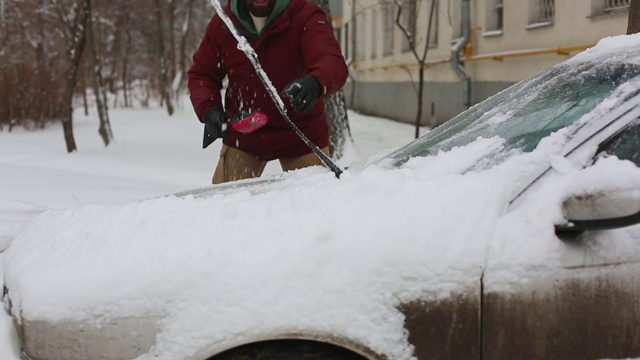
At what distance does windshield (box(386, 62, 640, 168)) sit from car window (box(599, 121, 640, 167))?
0.15 meters

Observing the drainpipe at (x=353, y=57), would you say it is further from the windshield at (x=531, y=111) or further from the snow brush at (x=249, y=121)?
the windshield at (x=531, y=111)

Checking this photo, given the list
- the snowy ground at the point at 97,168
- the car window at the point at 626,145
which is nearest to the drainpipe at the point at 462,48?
the snowy ground at the point at 97,168

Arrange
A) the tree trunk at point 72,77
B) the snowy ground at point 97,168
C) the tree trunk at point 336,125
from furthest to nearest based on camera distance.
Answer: the tree trunk at point 72,77 < the tree trunk at point 336,125 < the snowy ground at point 97,168

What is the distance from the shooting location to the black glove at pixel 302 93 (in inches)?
119

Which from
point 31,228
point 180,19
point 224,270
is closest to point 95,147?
point 31,228

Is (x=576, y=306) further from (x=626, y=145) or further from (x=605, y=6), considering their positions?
(x=605, y=6)

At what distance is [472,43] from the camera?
13312mm

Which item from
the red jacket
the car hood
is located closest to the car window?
the car hood

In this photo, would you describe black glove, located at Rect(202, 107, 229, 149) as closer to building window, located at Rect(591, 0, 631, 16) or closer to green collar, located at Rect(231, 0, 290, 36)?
green collar, located at Rect(231, 0, 290, 36)

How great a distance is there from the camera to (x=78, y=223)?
85.8 inches

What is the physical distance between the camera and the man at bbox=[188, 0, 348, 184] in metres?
3.49

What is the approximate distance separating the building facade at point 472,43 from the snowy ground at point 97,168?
133 cm

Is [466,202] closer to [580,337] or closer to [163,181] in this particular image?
[580,337]

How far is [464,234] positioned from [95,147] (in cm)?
1180
